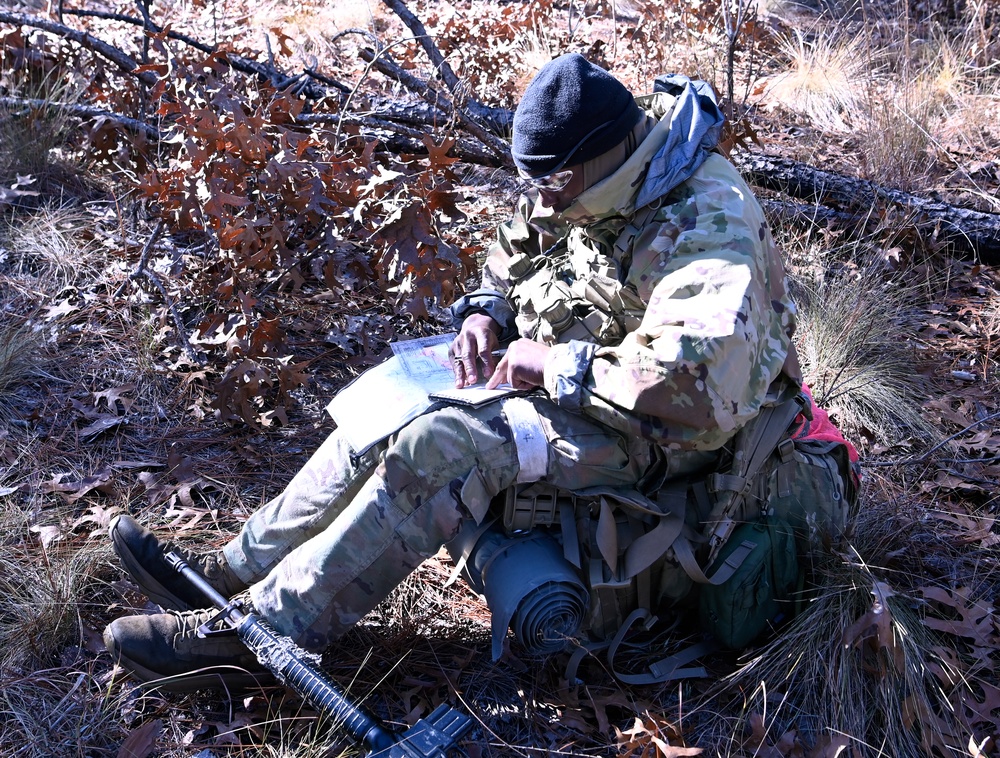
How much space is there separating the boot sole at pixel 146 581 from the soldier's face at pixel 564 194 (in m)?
1.68

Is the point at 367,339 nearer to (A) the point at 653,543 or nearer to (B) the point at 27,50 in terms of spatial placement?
(A) the point at 653,543

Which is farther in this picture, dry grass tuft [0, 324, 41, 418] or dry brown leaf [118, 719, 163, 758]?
dry grass tuft [0, 324, 41, 418]

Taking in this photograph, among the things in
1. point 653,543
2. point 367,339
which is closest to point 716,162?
point 653,543

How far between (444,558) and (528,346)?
3.51 feet

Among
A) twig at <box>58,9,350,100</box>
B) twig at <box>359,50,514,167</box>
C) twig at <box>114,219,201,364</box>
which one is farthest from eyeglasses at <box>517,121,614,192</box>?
twig at <box>58,9,350,100</box>

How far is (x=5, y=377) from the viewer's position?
4004mm

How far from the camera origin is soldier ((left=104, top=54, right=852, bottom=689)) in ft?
7.91

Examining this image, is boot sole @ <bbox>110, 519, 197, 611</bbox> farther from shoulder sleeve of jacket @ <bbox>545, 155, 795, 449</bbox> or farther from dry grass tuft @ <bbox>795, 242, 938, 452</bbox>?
dry grass tuft @ <bbox>795, 242, 938, 452</bbox>

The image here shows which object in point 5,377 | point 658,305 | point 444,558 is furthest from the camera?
point 5,377

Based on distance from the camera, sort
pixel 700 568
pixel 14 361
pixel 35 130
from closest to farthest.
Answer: pixel 700 568
pixel 14 361
pixel 35 130

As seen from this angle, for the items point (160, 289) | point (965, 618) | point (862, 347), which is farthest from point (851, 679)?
point (160, 289)

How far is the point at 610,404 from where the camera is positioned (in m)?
2.50

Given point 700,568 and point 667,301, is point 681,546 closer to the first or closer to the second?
point 700,568

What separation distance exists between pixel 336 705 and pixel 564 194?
→ 5.20 feet
